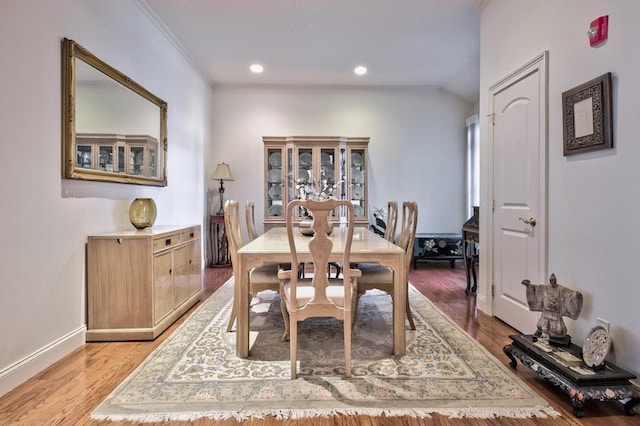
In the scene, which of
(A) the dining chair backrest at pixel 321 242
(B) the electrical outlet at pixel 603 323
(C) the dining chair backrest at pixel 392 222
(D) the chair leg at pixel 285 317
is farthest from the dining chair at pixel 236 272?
(B) the electrical outlet at pixel 603 323

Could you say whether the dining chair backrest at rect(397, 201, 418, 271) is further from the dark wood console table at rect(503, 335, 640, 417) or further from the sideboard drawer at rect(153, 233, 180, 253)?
the sideboard drawer at rect(153, 233, 180, 253)

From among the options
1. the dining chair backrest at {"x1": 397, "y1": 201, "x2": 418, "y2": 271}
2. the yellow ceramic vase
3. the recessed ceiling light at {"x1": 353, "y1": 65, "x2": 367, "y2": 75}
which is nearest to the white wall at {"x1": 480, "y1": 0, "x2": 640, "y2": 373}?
the dining chair backrest at {"x1": 397, "y1": 201, "x2": 418, "y2": 271}

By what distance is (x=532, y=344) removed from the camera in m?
1.85

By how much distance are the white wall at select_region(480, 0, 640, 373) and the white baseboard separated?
3.11 meters

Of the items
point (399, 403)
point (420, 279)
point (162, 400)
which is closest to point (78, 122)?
point (162, 400)

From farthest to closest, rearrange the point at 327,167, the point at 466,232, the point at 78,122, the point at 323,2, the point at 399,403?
Answer: the point at 327,167, the point at 466,232, the point at 323,2, the point at 78,122, the point at 399,403

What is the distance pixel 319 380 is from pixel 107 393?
1083mm

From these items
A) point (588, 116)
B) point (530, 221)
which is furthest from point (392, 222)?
point (588, 116)

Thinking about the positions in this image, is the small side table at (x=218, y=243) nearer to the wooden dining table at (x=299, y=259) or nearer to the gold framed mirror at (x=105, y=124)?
the gold framed mirror at (x=105, y=124)

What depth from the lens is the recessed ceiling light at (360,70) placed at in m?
4.59

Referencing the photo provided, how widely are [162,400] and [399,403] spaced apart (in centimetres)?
115

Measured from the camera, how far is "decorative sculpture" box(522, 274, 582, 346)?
6.00 feet

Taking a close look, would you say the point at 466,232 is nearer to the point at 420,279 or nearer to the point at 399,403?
the point at 420,279

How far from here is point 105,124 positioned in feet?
8.21
